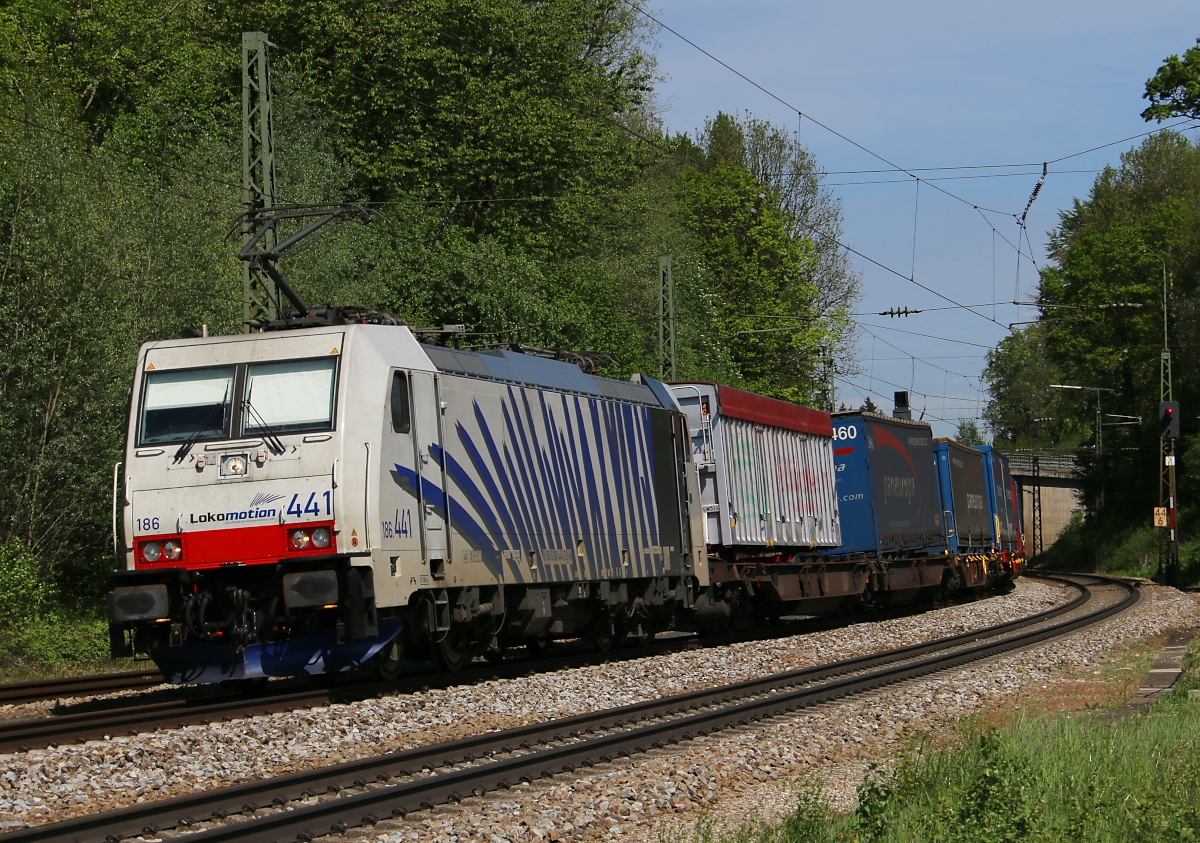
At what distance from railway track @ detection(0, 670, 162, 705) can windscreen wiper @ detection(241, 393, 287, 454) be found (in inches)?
161

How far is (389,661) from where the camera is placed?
14.0m

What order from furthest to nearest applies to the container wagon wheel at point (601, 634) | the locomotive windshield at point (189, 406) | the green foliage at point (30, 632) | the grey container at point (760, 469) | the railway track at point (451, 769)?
the grey container at point (760, 469), the green foliage at point (30, 632), the container wagon wheel at point (601, 634), the locomotive windshield at point (189, 406), the railway track at point (451, 769)

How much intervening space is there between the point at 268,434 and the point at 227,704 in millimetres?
2485

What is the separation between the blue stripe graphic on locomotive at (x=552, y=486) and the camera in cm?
1441

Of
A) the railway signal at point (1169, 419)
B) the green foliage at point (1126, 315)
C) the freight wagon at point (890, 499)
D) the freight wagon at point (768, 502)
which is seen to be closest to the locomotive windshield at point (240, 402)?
the freight wagon at point (768, 502)

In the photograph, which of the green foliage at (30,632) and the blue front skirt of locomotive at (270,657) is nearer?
the blue front skirt of locomotive at (270,657)

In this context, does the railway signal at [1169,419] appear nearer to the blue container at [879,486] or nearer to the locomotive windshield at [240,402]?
the blue container at [879,486]

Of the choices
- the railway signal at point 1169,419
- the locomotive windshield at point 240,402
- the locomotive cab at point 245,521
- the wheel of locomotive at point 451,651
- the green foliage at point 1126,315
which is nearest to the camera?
the locomotive cab at point 245,521

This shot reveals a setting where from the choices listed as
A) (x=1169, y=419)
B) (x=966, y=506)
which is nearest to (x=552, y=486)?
(x=966, y=506)

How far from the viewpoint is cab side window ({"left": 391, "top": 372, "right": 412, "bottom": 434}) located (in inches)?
516

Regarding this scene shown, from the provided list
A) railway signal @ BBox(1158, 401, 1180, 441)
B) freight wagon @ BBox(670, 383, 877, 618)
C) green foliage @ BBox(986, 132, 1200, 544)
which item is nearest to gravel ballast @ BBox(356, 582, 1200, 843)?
freight wagon @ BBox(670, 383, 877, 618)

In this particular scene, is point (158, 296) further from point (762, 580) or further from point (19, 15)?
point (19, 15)

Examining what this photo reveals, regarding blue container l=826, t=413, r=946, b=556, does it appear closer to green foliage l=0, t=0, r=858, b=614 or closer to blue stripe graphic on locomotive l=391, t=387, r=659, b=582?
blue stripe graphic on locomotive l=391, t=387, r=659, b=582

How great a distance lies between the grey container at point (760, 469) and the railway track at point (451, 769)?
5.48 m
